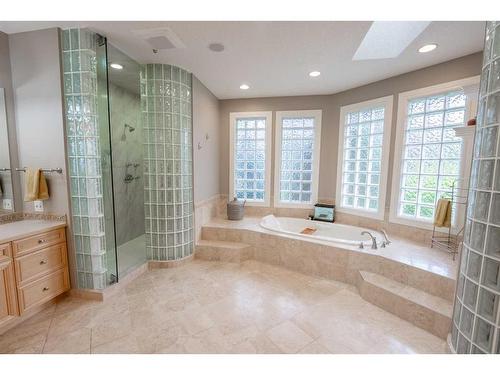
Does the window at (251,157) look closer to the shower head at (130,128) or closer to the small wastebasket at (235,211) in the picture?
the small wastebasket at (235,211)

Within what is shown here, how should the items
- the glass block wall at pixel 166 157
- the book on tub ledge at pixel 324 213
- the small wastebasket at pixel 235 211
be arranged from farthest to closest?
the small wastebasket at pixel 235 211, the book on tub ledge at pixel 324 213, the glass block wall at pixel 166 157

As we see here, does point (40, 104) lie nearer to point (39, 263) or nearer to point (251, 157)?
point (39, 263)

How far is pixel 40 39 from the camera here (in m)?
1.90

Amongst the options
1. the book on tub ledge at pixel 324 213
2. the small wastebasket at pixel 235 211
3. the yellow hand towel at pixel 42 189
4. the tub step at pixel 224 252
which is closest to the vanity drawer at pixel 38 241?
the yellow hand towel at pixel 42 189

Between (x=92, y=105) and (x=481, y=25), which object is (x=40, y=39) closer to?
(x=92, y=105)

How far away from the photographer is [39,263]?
6.12 feet

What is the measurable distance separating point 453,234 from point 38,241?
4.35 m

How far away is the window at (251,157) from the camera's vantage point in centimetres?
395

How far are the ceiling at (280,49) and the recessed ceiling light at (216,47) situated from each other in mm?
41

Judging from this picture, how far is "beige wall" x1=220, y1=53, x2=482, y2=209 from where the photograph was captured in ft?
8.76

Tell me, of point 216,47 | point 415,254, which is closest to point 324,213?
point 415,254

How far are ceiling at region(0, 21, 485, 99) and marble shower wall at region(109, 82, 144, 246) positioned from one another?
2.37 ft

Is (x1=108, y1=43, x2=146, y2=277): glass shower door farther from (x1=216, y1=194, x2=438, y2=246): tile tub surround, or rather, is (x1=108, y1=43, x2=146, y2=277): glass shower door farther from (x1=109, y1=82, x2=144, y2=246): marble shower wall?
(x1=216, y1=194, x2=438, y2=246): tile tub surround
